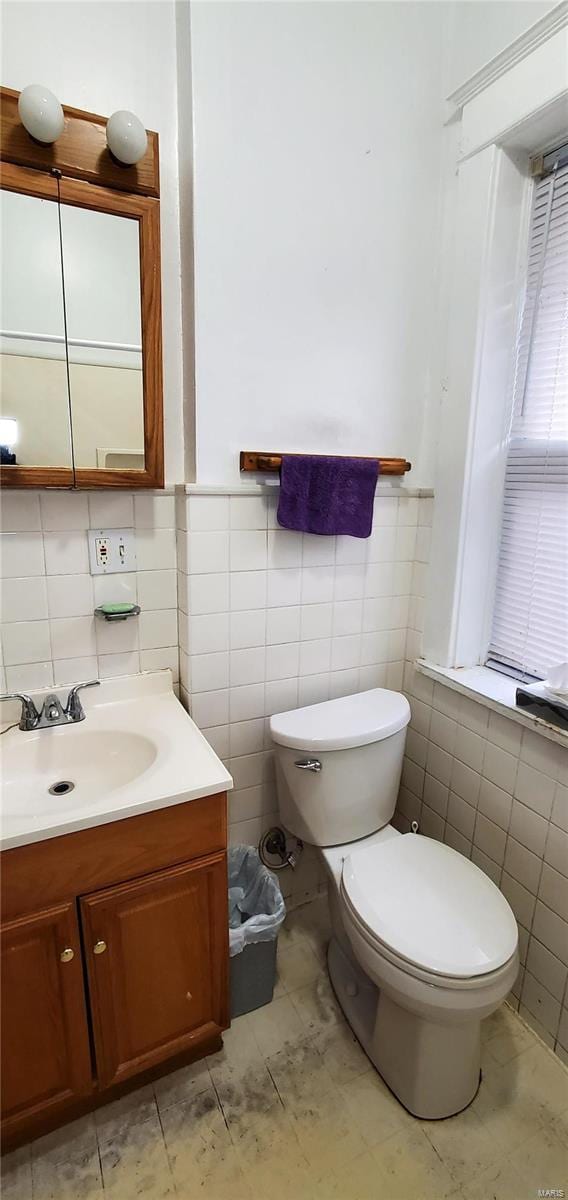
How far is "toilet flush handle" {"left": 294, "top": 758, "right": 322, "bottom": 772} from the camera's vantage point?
1.29m

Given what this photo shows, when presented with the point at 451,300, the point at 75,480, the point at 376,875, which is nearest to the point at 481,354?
the point at 451,300

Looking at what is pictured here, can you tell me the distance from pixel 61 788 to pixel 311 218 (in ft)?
4.73

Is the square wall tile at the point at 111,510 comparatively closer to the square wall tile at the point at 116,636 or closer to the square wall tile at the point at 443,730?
the square wall tile at the point at 116,636

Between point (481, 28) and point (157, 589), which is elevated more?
point (481, 28)

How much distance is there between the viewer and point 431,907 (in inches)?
44.3

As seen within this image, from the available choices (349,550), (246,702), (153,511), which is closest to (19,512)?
(153,511)

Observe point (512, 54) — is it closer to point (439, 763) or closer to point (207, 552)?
point (207, 552)

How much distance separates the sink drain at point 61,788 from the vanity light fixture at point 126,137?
129 centimetres

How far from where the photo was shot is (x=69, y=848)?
3.05 feet

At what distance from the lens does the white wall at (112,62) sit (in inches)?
39.5

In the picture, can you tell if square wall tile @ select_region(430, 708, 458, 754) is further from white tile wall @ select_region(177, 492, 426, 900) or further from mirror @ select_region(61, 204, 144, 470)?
mirror @ select_region(61, 204, 144, 470)

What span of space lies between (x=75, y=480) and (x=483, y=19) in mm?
1441

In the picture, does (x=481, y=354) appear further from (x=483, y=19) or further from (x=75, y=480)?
(x=75, y=480)

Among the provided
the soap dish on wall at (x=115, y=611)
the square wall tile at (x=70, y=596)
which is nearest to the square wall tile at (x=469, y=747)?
the soap dish on wall at (x=115, y=611)
